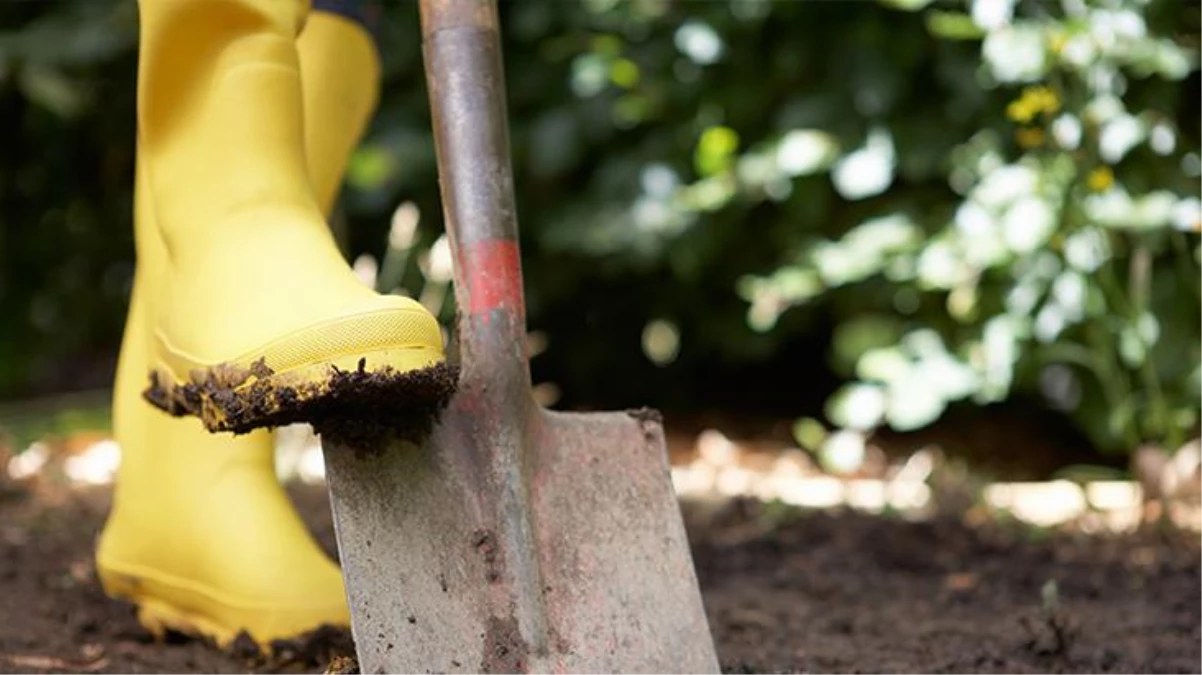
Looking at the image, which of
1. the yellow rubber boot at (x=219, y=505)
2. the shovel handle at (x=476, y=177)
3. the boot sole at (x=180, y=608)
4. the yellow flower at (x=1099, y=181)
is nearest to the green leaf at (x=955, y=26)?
the yellow flower at (x=1099, y=181)

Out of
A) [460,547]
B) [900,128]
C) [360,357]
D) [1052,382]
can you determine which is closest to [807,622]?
[460,547]

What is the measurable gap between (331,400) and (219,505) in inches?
15.7

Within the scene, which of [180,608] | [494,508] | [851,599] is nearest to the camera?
[494,508]

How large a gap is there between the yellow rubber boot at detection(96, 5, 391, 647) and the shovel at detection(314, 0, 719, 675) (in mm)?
251

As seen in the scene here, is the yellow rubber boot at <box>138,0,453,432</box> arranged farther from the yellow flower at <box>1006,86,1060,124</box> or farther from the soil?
the yellow flower at <box>1006,86,1060,124</box>

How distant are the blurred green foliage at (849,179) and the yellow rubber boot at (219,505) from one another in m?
0.92

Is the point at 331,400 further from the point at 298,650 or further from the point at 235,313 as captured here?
the point at 298,650

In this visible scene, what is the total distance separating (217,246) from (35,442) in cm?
188

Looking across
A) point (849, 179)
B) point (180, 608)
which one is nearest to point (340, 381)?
point (180, 608)

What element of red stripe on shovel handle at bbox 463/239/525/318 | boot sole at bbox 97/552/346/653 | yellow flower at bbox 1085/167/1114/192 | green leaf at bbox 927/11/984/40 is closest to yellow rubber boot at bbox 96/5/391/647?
boot sole at bbox 97/552/346/653

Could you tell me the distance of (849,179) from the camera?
2449 millimetres

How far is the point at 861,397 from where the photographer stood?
2.37 metres

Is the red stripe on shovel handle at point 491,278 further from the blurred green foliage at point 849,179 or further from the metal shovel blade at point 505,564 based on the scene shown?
the blurred green foliage at point 849,179

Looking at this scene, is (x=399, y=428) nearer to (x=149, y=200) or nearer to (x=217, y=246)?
(x=217, y=246)
